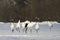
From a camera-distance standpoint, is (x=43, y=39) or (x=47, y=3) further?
(x=47, y=3)

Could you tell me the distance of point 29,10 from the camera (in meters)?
7.28

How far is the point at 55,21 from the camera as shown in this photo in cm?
721

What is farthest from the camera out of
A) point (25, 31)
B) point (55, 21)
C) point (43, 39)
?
point (55, 21)

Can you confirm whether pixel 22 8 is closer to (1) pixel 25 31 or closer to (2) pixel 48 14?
(2) pixel 48 14

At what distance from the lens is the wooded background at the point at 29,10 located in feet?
23.9

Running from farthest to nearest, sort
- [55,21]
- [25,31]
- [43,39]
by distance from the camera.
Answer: [55,21]
[25,31]
[43,39]

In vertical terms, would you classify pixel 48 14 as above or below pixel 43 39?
above

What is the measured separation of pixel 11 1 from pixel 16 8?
1.05ft

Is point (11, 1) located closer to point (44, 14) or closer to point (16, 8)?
point (16, 8)

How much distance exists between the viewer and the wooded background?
7281 millimetres

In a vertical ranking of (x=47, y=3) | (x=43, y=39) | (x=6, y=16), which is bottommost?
(x=43, y=39)

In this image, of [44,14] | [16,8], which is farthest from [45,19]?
[16,8]

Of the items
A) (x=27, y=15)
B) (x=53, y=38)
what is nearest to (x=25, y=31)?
(x=53, y=38)

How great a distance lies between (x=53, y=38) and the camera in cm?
350
